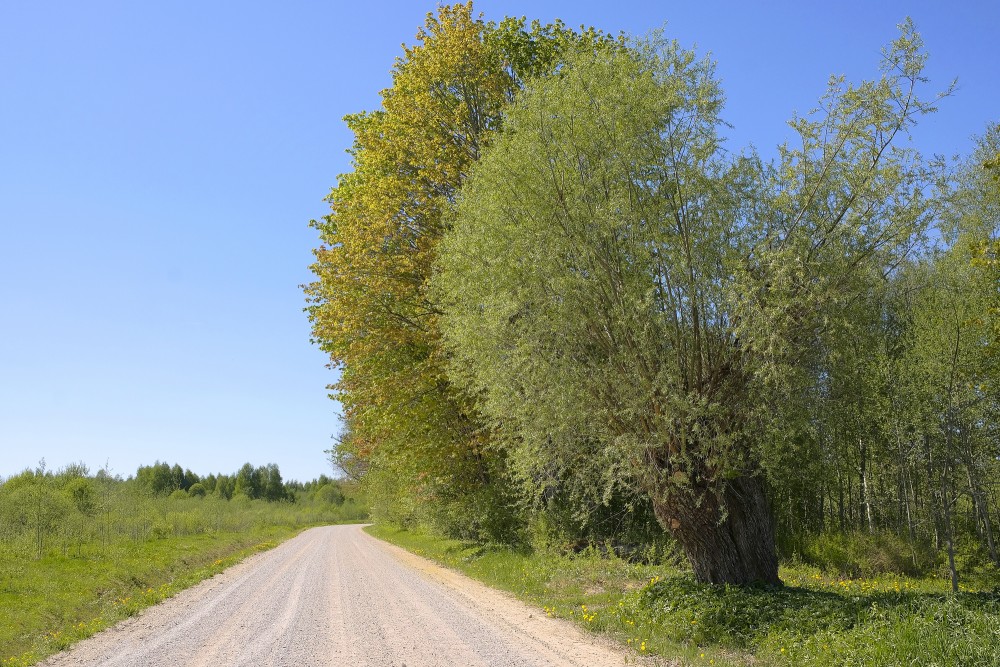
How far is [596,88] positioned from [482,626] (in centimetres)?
890

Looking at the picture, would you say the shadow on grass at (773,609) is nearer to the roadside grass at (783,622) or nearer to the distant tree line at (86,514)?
the roadside grass at (783,622)

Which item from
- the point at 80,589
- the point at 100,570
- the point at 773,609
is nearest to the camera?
Answer: the point at 773,609

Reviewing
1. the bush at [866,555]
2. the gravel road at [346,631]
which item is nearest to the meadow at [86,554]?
the gravel road at [346,631]

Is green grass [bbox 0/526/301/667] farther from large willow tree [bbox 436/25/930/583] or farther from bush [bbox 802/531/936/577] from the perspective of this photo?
bush [bbox 802/531/936/577]

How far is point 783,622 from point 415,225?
15594 millimetres

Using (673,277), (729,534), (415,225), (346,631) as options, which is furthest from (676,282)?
(415,225)

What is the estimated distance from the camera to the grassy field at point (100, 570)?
11680 millimetres

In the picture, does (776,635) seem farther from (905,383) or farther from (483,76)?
(483,76)

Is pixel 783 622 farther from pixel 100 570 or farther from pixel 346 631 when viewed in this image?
pixel 100 570

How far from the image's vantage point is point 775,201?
9.66 metres

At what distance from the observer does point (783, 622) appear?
815 cm

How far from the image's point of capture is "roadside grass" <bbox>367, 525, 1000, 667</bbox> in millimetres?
6141

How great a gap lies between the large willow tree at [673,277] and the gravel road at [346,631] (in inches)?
109

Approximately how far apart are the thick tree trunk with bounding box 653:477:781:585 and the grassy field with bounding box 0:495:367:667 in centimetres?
987
